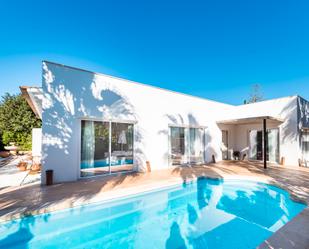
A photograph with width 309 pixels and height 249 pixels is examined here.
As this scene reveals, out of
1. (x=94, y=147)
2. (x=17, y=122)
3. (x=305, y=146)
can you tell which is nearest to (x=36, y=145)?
(x=94, y=147)

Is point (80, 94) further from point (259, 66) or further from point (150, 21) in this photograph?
point (259, 66)

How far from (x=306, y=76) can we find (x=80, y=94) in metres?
20.1

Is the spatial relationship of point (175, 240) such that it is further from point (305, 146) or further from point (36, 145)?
point (305, 146)

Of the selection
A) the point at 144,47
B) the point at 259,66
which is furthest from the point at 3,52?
the point at 259,66

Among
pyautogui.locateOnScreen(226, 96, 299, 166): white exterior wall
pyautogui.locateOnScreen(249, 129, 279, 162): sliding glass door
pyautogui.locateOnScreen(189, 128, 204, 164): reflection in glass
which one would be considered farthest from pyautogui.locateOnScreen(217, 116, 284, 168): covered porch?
pyautogui.locateOnScreen(189, 128, 204, 164): reflection in glass

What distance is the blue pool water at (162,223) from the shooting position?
154 inches

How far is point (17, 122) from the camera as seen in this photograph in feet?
66.9

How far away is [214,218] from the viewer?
5.11 metres

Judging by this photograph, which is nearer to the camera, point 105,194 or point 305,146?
point 105,194

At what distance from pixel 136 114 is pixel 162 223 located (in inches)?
231

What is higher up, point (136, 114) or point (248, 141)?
point (136, 114)

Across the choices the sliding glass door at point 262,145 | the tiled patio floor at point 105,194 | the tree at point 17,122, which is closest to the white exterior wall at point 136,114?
the sliding glass door at point 262,145

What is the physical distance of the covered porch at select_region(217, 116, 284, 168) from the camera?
12758mm

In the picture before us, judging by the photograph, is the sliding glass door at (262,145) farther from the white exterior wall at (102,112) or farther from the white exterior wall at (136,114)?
the white exterior wall at (102,112)
